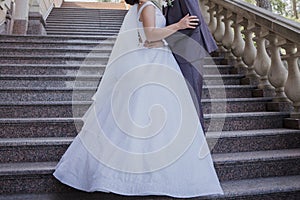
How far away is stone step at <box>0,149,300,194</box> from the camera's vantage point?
6.03 ft

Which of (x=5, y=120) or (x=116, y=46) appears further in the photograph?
(x=5, y=120)

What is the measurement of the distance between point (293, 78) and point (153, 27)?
1.59 m

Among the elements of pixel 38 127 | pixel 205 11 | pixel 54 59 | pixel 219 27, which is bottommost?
pixel 38 127

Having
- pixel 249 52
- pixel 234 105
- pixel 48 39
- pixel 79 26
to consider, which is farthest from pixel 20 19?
pixel 234 105

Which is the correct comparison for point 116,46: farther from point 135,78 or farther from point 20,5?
point 20,5

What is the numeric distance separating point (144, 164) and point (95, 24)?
231 inches

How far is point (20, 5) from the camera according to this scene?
604 cm

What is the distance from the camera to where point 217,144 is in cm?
231

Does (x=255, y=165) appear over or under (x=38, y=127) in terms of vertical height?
over

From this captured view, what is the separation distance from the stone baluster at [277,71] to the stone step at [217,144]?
50 cm

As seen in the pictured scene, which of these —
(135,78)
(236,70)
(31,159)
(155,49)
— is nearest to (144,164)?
(135,78)

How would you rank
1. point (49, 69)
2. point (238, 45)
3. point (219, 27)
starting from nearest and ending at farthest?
1. point (49, 69)
2. point (238, 45)
3. point (219, 27)

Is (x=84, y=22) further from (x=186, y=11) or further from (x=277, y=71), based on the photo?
(x=186, y=11)

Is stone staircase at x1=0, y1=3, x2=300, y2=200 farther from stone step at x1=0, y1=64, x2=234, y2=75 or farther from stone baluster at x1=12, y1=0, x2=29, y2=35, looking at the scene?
stone baluster at x1=12, y1=0, x2=29, y2=35
